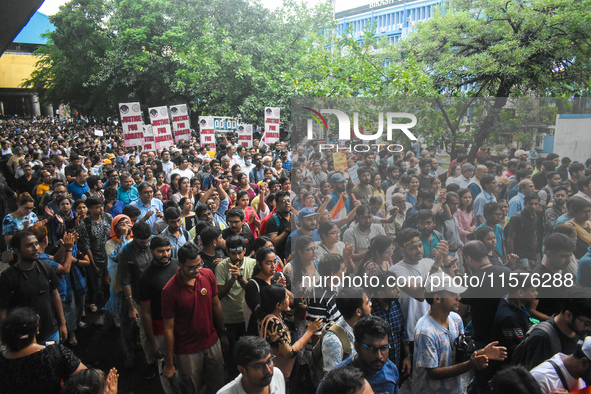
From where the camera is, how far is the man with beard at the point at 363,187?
4102 mm

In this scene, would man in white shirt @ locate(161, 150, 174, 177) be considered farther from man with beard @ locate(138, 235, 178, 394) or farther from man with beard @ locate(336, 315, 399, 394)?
man with beard @ locate(336, 315, 399, 394)

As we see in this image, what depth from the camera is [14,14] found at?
26.4 ft

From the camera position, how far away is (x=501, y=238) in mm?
4258

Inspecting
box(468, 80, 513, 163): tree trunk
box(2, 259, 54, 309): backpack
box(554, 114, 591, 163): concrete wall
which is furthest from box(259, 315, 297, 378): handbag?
box(554, 114, 591, 163): concrete wall

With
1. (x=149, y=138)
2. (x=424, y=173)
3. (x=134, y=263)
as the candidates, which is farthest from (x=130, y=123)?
(x=424, y=173)

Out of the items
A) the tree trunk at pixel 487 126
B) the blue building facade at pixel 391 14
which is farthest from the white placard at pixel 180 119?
the blue building facade at pixel 391 14

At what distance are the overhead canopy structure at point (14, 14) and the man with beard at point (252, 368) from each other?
6.78 metres

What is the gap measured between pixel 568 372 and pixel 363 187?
1970 millimetres

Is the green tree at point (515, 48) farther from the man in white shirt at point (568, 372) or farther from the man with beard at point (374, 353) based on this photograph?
the man with beard at point (374, 353)

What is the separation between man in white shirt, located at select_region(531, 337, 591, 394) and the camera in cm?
278

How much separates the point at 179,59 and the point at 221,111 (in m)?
3.17

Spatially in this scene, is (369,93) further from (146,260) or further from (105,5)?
(105,5)

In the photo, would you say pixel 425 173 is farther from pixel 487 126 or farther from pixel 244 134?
pixel 244 134

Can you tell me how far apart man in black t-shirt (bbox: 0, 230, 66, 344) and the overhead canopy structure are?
4.91 m
